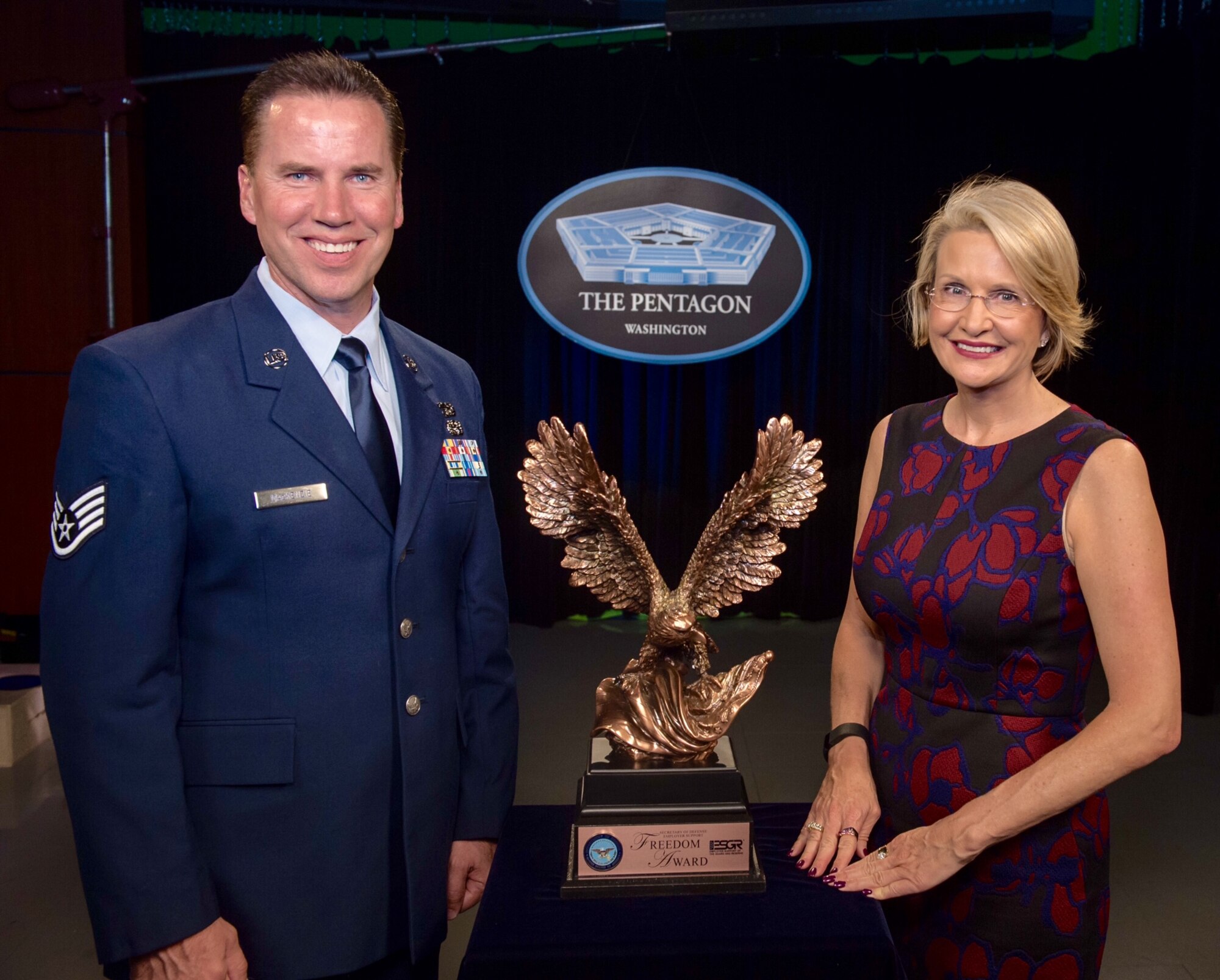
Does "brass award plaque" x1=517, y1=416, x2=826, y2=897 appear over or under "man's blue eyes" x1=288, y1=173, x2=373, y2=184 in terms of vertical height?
under

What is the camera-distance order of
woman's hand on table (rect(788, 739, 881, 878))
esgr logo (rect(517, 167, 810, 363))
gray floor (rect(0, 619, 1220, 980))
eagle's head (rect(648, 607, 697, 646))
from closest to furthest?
woman's hand on table (rect(788, 739, 881, 878))
eagle's head (rect(648, 607, 697, 646))
gray floor (rect(0, 619, 1220, 980))
esgr logo (rect(517, 167, 810, 363))

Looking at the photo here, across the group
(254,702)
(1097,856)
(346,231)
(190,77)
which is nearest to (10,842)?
(254,702)

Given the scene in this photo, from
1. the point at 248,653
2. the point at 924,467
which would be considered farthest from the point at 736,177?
the point at 248,653

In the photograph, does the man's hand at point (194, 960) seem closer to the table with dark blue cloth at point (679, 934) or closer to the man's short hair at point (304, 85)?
the table with dark blue cloth at point (679, 934)

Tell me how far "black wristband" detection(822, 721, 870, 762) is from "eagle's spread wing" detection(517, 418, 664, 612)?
1.18ft

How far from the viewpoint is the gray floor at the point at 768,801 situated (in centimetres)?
242

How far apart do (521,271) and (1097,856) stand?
4087 millimetres

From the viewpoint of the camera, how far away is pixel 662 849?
1236 millimetres

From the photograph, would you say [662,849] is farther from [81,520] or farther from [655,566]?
[81,520]

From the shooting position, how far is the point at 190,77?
4.41 meters

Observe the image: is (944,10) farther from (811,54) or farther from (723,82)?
(723,82)

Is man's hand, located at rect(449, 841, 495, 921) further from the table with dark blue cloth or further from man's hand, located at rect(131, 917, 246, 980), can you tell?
man's hand, located at rect(131, 917, 246, 980)

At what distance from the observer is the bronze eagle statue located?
147 centimetres

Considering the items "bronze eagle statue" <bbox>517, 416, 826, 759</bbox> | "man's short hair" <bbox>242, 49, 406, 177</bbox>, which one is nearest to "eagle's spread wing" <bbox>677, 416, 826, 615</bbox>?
"bronze eagle statue" <bbox>517, 416, 826, 759</bbox>
